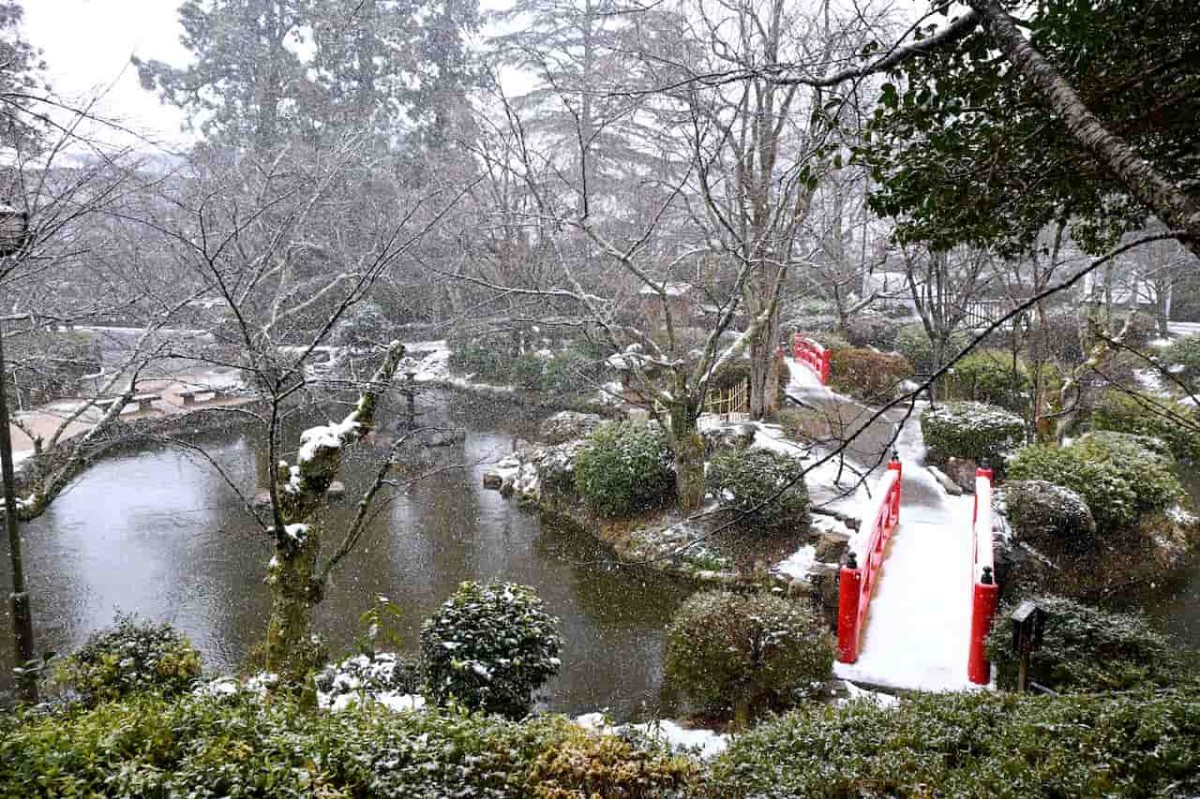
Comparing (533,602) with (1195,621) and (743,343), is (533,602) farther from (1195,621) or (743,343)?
(1195,621)

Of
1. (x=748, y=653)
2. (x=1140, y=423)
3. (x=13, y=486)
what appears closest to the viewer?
(x=13, y=486)

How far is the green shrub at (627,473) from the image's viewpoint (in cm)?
1116

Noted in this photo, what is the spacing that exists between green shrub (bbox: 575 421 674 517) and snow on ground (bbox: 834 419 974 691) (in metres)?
3.38

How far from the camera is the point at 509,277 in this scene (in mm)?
18234

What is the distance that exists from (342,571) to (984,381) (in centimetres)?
1337

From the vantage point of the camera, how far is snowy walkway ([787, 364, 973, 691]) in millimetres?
6730

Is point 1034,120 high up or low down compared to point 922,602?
up

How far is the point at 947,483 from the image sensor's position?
11539mm

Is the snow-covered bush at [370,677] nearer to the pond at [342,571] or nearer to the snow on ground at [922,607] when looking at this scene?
the pond at [342,571]

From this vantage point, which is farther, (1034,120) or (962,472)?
(962,472)

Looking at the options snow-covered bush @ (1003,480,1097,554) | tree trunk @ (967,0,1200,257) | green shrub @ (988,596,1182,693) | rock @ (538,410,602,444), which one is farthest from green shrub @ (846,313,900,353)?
tree trunk @ (967,0,1200,257)

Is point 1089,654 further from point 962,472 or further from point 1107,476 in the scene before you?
point 962,472

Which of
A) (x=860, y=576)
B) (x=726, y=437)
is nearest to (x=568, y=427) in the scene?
(x=726, y=437)

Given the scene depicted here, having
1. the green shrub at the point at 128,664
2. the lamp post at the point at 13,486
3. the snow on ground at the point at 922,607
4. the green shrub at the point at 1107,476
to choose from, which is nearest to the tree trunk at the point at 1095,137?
the snow on ground at the point at 922,607
